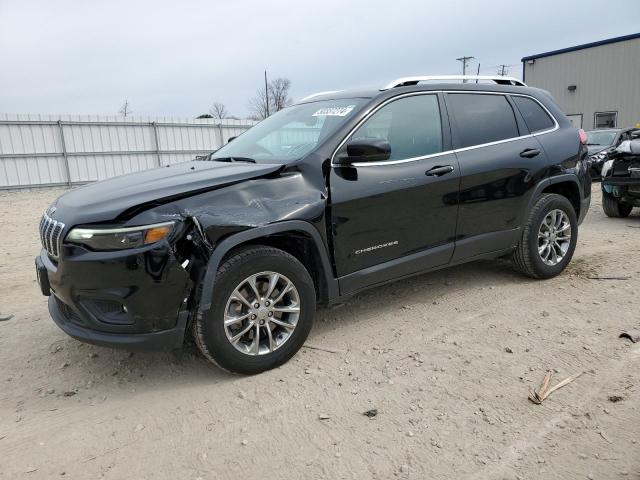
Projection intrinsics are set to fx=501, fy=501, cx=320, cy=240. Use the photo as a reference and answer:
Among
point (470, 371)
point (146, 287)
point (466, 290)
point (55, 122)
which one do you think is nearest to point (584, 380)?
point (470, 371)

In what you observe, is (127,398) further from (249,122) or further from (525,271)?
(249,122)

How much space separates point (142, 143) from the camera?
18391 mm

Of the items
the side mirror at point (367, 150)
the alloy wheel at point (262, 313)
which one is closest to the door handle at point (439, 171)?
the side mirror at point (367, 150)

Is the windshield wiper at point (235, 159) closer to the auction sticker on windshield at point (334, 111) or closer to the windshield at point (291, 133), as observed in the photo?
the windshield at point (291, 133)

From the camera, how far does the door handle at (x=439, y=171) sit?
12.7ft

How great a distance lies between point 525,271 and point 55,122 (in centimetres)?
1641

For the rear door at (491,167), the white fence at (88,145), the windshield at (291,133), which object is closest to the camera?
the windshield at (291,133)

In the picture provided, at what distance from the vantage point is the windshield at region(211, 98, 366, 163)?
366 cm

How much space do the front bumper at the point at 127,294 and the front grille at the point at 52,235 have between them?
0.09 metres

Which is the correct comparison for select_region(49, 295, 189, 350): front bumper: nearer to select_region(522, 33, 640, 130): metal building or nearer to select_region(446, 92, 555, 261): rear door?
select_region(446, 92, 555, 261): rear door

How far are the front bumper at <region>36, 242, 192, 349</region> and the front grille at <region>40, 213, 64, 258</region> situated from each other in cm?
9

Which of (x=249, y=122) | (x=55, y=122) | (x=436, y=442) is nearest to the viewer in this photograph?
(x=436, y=442)

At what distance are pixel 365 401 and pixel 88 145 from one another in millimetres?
17019

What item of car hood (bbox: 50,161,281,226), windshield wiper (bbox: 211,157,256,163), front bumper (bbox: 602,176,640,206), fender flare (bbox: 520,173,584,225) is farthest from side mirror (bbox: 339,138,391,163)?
front bumper (bbox: 602,176,640,206)
